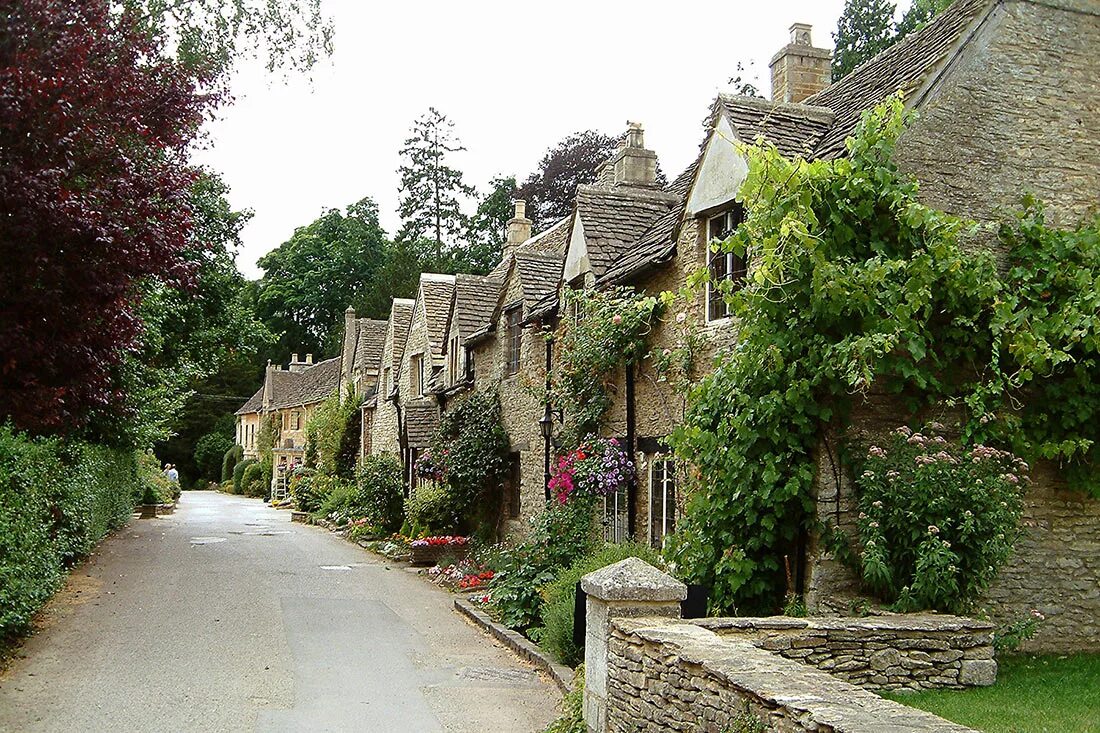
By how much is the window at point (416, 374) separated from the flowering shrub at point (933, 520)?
23.7 m

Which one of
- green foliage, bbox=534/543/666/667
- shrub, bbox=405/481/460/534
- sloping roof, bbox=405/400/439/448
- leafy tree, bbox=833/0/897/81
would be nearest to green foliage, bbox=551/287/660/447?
green foliage, bbox=534/543/666/667

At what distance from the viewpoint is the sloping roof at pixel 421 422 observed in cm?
2919

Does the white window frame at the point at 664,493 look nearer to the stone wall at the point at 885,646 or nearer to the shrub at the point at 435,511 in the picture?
the stone wall at the point at 885,646

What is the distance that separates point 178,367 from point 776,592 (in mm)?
20885

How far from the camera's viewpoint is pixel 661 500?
1435 centimetres

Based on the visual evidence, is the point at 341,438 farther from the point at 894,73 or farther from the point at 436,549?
the point at 894,73

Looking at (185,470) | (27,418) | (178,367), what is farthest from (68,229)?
(185,470)

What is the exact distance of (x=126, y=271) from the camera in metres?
11.5

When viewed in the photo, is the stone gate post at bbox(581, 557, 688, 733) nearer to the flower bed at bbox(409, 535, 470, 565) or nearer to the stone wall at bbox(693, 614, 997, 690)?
the stone wall at bbox(693, 614, 997, 690)

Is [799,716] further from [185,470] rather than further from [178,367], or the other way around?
[185,470]

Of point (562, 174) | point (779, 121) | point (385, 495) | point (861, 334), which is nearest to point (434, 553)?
point (385, 495)

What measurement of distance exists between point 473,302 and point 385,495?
689cm

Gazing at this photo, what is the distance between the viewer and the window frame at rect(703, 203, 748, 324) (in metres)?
12.8

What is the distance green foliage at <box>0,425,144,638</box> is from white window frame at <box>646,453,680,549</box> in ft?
26.9
